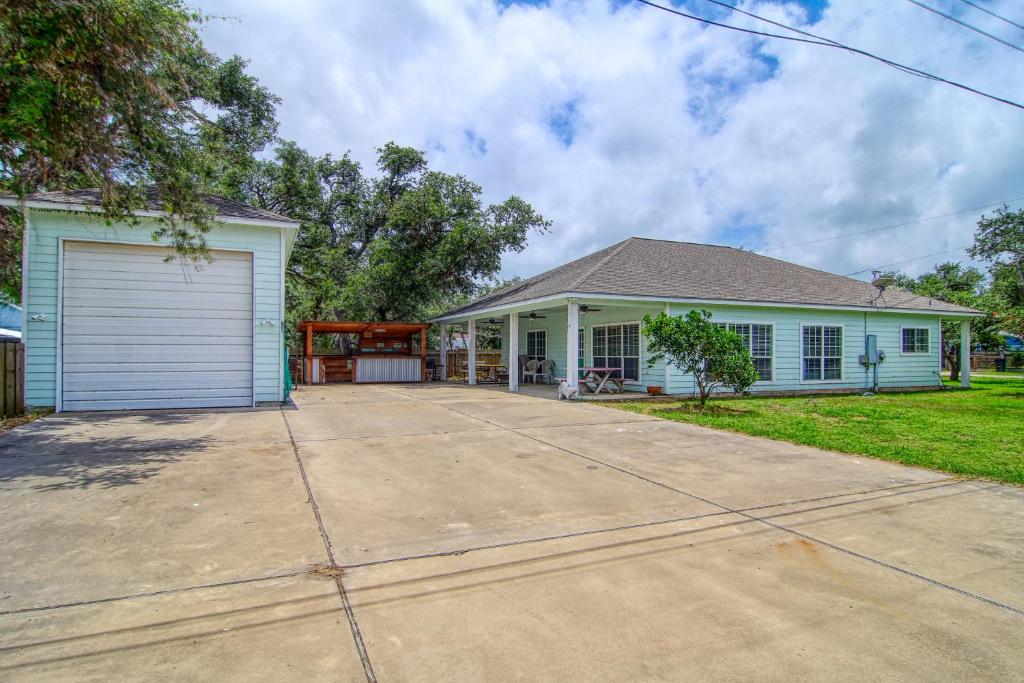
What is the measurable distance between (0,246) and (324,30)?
9.22m

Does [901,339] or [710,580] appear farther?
[901,339]

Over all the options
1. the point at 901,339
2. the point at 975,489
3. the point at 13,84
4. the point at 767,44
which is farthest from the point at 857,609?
the point at 901,339

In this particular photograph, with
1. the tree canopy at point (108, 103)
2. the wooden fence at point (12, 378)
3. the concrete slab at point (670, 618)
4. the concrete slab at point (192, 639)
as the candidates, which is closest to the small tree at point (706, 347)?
the concrete slab at point (670, 618)

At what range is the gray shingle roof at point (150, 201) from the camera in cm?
973

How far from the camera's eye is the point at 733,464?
19.9ft

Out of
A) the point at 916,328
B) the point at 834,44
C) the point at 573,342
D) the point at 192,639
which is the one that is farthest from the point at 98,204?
the point at 916,328

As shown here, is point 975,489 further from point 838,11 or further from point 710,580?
point 838,11

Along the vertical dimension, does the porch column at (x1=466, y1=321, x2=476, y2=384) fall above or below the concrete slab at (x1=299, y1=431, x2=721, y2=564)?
above

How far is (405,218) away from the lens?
2170 cm

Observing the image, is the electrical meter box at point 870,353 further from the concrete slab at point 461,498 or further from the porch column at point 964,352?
the concrete slab at point 461,498

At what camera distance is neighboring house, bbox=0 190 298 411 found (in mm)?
9922

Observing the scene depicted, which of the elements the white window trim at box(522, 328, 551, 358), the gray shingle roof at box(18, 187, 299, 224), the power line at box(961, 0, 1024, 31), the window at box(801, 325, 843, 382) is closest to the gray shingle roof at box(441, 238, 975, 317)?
the window at box(801, 325, 843, 382)

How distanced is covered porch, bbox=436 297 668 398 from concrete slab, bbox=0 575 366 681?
10436 mm

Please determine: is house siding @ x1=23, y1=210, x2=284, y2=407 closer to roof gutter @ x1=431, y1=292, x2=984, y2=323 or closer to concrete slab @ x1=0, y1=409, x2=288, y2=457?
concrete slab @ x1=0, y1=409, x2=288, y2=457
